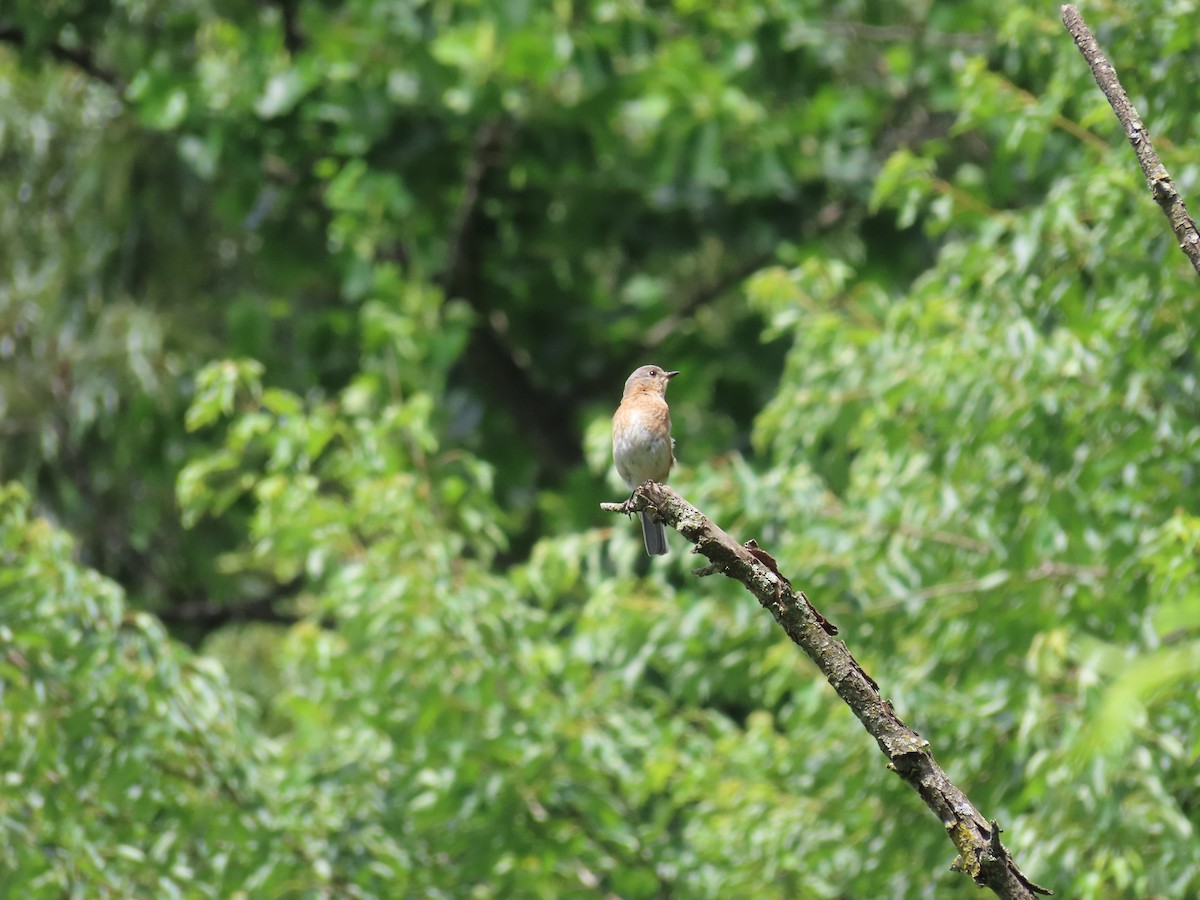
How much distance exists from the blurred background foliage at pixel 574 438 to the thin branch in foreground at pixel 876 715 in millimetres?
355

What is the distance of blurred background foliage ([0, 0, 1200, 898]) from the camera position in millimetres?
4188

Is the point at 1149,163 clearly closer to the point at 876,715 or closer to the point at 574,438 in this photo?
the point at 876,715

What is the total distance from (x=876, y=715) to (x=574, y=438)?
6.62m

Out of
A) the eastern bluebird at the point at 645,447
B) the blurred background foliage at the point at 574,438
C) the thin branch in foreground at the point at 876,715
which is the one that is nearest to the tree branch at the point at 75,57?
the blurred background foliage at the point at 574,438

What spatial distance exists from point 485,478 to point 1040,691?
7.32 ft

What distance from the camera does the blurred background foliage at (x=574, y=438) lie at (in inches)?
165

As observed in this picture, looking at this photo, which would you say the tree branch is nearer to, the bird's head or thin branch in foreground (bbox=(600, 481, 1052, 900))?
the bird's head

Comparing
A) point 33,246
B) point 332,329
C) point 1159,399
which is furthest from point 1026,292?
point 33,246

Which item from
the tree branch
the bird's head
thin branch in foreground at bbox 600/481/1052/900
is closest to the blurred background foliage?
the tree branch

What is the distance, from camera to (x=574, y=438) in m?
8.97

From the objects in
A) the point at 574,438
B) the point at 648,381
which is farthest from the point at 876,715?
the point at 574,438

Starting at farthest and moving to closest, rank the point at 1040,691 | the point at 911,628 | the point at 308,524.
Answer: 1. the point at 308,524
2. the point at 911,628
3. the point at 1040,691

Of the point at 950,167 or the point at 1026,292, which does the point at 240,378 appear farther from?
the point at 950,167

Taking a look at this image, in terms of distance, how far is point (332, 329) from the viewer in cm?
840
